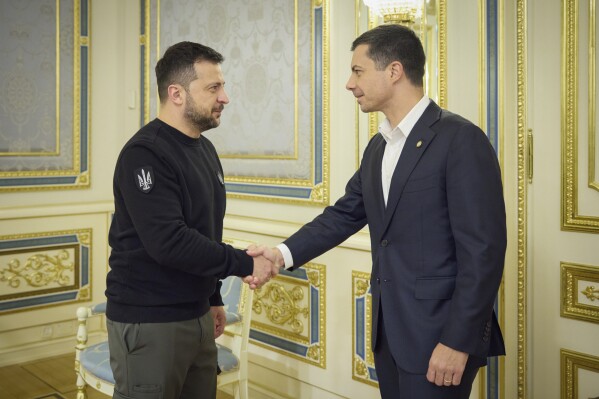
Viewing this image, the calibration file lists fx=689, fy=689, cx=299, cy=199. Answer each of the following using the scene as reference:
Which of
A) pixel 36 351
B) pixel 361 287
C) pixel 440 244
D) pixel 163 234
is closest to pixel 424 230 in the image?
pixel 440 244

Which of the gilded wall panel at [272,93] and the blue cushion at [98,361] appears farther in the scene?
the gilded wall panel at [272,93]

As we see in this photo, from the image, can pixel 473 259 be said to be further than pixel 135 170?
No

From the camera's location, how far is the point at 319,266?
334cm

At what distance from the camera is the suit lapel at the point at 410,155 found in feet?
6.18

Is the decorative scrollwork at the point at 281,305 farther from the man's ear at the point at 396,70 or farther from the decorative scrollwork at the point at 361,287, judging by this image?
the man's ear at the point at 396,70

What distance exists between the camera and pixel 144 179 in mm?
1970

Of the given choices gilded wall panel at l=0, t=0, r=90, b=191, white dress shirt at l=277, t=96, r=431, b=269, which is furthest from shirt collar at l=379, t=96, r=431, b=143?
gilded wall panel at l=0, t=0, r=90, b=191

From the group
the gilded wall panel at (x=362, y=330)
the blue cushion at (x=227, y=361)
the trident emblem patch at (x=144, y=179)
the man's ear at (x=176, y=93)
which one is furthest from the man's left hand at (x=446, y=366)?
the blue cushion at (x=227, y=361)

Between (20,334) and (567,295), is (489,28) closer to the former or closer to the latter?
(567,295)

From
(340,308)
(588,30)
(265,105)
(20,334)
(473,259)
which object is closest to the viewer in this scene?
(473,259)

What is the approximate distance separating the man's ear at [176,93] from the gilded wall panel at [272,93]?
4.04 ft

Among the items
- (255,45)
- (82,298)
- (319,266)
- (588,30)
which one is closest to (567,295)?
(588,30)

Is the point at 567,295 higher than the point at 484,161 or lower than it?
lower

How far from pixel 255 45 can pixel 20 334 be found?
2344 millimetres
